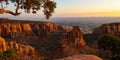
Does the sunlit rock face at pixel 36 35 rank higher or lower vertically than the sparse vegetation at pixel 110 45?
lower

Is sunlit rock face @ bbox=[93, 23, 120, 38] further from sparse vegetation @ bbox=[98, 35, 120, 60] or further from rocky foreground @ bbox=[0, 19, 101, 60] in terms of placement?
sparse vegetation @ bbox=[98, 35, 120, 60]

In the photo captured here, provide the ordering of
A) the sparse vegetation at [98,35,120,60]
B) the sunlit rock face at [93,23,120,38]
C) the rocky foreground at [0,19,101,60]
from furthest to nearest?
the sunlit rock face at [93,23,120,38], the rocky foreground at [0,19,101,60], the sparse vegetation at [98,35,120,60]

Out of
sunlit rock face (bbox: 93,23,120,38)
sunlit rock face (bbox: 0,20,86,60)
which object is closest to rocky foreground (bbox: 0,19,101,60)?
sunlit rock face (bbox: 0,20,86,60)

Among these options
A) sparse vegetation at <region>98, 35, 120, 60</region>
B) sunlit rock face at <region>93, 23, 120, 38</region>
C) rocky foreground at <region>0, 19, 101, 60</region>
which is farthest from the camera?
sunlit rock face at <region>93, 23, 120, 38</region>

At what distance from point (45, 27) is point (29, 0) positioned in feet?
586

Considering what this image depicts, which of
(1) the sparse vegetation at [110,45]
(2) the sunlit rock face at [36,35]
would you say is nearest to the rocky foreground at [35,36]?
(2) the sunlit rock face at [36,35]

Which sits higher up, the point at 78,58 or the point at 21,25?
the point at 78,58

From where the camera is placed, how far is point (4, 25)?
172 meters

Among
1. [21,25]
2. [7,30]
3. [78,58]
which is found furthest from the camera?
[21,25]

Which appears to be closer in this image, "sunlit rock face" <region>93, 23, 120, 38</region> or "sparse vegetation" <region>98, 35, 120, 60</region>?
"sparse vegetation" <region>98, 35, 120, 60</region>

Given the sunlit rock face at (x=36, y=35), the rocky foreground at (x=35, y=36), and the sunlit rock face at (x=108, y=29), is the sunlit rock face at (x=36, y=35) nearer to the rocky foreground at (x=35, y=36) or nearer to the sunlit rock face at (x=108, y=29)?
the rocky foreground at (x=35, y=36)

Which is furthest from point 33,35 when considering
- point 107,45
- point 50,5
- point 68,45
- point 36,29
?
point 50,5

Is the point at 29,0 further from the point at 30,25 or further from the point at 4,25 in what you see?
the point at 30,25

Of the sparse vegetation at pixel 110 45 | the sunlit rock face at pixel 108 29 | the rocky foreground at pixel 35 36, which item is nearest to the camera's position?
the sparse vegetation at pixel 110 45
